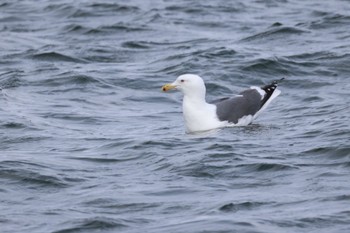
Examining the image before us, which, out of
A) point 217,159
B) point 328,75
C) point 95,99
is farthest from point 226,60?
point 217,159

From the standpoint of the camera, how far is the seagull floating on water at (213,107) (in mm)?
12781

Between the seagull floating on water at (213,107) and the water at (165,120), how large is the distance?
0.18 metres

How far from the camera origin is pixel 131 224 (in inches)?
341

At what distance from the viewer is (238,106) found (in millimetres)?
13055

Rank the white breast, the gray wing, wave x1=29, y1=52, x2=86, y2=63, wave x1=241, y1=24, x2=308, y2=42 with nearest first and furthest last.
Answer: the white breast, the gray wing, wave x1=29, y1=52, x2=86, y2=63, wave x1=241, y1=24, x2=308, y2=42

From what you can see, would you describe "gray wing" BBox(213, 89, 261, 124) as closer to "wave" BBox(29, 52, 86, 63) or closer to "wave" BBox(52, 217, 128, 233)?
"wave" BBox(52, 217, 128, 233)

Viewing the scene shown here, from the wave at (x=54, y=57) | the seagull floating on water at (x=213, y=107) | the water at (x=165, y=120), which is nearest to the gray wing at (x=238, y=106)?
the seagull floating on water at (x=213, y=107)

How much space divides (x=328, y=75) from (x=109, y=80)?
10.3ft

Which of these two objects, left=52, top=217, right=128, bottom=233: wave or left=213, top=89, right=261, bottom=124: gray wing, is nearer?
left=52, top=217, right=128, bottom=233: wave

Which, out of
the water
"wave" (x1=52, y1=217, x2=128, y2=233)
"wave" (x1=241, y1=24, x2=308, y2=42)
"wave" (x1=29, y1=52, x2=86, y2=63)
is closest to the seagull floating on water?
the water

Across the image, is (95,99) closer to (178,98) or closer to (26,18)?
(178,98)

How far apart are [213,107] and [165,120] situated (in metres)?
1.13

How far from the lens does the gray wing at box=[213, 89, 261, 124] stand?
12.9m

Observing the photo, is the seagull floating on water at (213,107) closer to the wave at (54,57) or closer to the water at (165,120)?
the water at (165,120)
